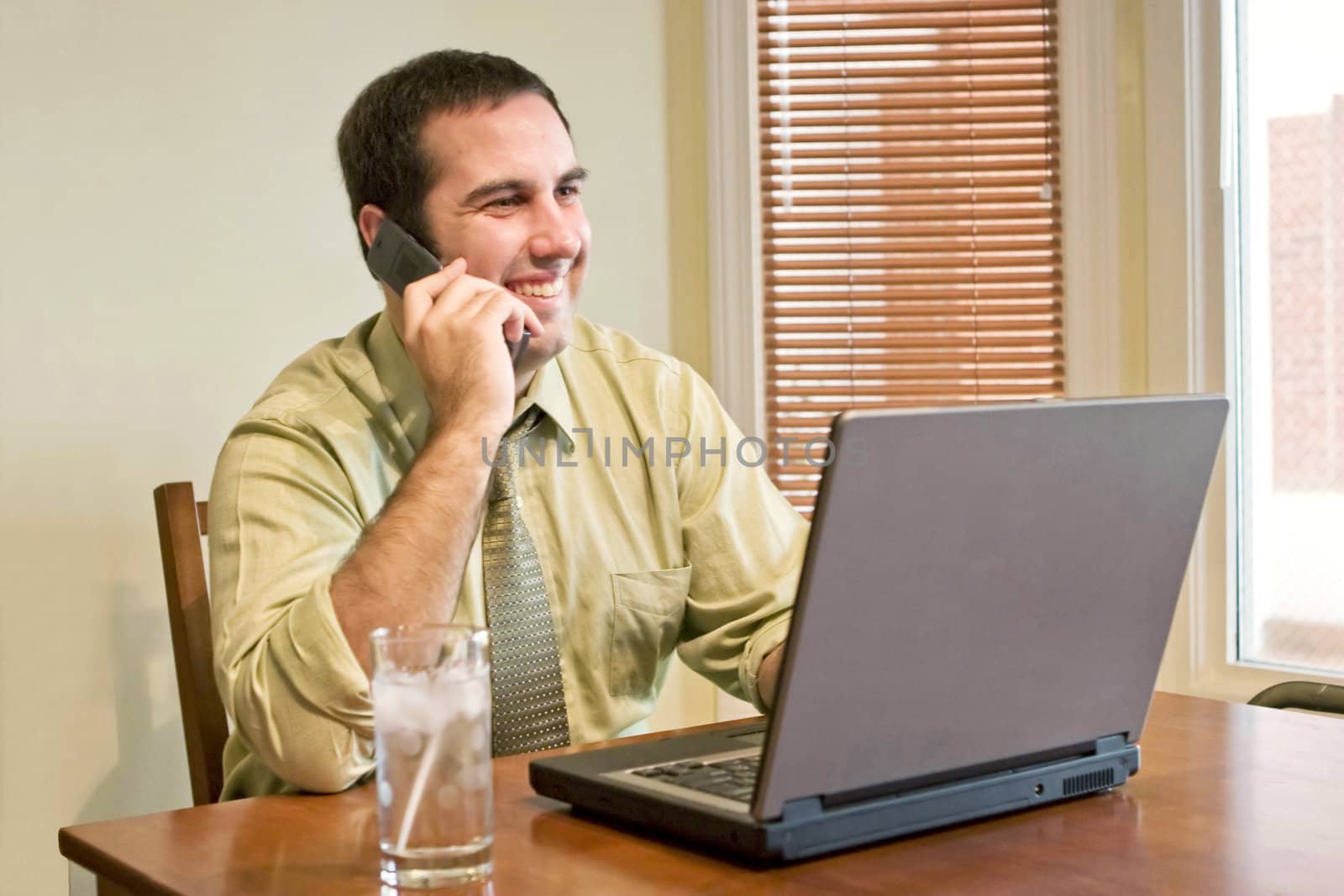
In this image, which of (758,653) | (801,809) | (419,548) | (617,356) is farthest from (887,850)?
(617,356)

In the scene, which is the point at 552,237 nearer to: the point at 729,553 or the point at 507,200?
the point at 507,200

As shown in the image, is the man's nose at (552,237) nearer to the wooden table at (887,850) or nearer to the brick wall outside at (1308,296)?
the wooden table at (887,850)

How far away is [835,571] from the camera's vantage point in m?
0.75

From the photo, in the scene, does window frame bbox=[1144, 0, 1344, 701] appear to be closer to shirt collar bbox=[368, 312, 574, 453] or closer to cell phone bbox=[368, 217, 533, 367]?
shirt collar bbox=[368, 312, 574, 453]

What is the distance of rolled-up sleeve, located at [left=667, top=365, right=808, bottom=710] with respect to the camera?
1569 mm

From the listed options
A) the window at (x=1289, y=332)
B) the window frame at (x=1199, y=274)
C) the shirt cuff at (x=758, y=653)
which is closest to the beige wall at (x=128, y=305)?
the shirt cuff at (x=758, y=653)

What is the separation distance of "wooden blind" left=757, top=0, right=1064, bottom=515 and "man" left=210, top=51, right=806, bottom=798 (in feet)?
2.91

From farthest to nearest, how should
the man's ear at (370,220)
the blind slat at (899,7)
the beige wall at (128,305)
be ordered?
1. the blind slat at (899,7)
2. the beige wall at (128,305)
3. the man's ear at (370,220)

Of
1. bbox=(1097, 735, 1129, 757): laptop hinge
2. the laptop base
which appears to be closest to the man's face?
the laptop base

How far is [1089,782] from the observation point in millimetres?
945

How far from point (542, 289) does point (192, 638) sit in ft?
1.82

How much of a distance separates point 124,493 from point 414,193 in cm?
64

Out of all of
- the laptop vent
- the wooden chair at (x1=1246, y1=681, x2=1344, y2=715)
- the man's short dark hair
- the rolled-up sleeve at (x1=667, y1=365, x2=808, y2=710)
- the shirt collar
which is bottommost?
the wooden chair at (x1=1246, y1=681, x2=1344, y2=715)

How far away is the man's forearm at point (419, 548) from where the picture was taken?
119 cm
